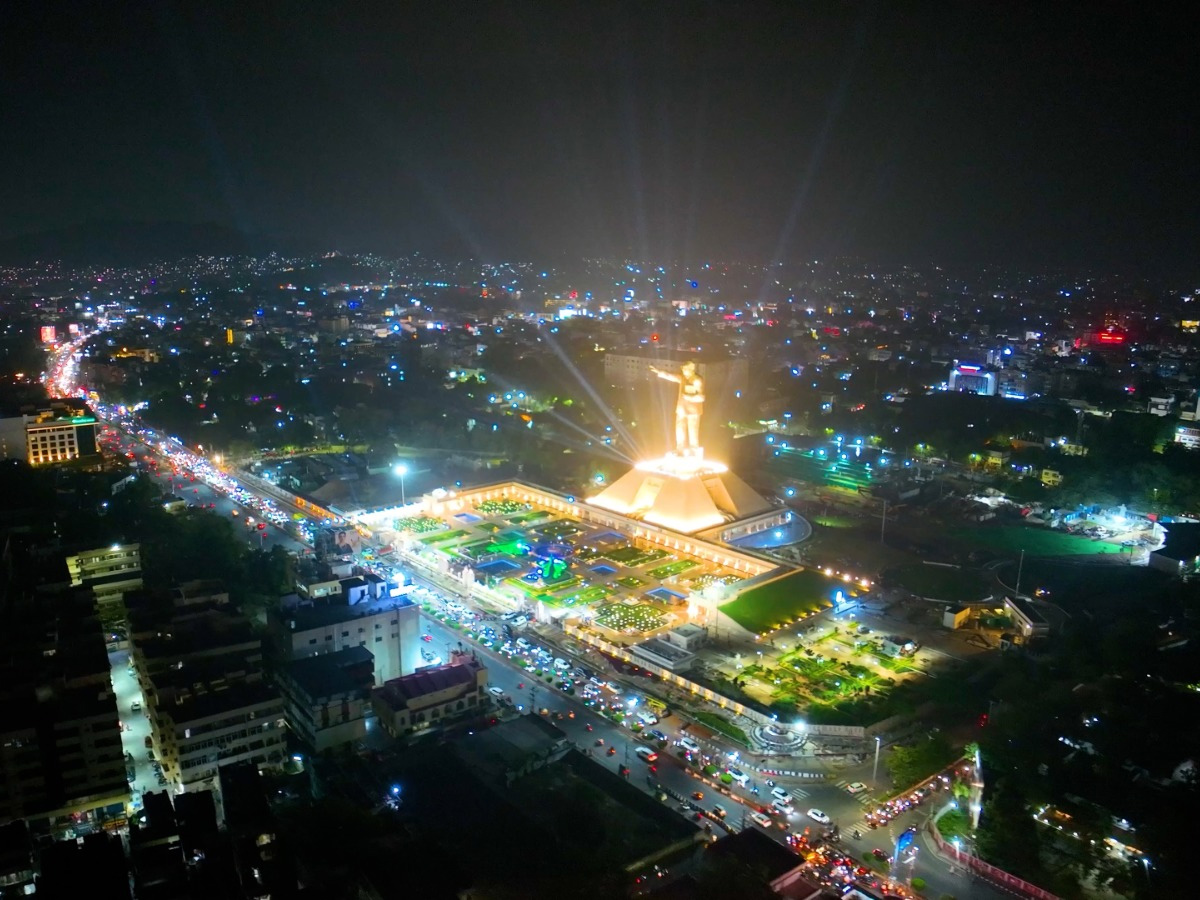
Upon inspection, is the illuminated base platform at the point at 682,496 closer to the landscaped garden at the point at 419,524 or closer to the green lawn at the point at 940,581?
the landscaped garden at the point at 419,524

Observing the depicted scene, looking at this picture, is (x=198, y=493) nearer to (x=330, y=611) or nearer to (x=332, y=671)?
(x=330, y=611)

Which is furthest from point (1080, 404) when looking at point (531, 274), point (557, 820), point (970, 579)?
point (531, 274)

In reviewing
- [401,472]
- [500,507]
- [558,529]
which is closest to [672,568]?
[558,529]

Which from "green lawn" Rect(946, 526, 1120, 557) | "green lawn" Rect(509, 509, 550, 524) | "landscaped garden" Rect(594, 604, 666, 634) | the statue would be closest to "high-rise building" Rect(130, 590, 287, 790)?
"landscaped garden" Rect(594, 604, 666, 634)

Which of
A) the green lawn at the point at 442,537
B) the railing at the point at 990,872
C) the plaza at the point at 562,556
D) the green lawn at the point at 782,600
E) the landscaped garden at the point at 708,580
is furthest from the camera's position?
the green lawn at the point at 442,537

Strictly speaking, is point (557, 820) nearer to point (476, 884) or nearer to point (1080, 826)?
point (476, 884)

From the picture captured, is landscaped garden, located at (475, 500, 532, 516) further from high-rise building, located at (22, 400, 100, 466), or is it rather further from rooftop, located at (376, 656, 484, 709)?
high-rise building, located at (22, 400, 100, 466)

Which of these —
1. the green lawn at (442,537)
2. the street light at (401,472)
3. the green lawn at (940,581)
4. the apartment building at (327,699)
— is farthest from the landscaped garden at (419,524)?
the green lawn at (940,581)
